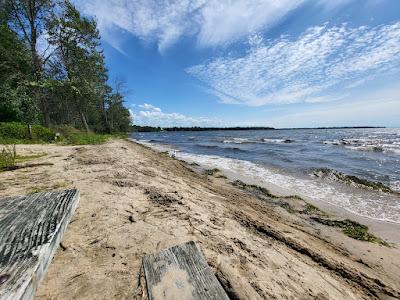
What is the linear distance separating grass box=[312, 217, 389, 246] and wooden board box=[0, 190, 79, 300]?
490cm

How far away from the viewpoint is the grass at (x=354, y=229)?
423cm

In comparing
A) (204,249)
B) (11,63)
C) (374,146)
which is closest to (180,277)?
(204,249)

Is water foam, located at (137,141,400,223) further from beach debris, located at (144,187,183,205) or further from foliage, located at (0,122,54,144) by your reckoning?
foliage, located at (0,122,54,144)

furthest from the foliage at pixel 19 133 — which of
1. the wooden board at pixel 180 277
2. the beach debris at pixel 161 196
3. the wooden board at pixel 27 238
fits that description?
the wooden board at pixel 180 277

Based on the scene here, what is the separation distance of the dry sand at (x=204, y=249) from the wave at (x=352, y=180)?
4425 mm

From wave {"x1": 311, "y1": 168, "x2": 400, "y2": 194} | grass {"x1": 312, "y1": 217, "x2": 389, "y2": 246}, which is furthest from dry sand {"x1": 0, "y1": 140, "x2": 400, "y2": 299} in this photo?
wave {"x1": 311, "y1": 168, "x2": 400, "y2": 194}

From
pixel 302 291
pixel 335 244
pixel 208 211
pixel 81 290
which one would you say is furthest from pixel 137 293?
pixel 335 244

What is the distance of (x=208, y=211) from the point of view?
4016 millimetres

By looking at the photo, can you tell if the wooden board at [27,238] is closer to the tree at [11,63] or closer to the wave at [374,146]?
the tree at [11,63]

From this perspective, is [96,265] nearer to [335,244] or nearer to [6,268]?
[6,268]

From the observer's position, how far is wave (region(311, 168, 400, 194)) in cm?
764

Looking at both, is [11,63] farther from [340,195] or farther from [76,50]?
[340,195]

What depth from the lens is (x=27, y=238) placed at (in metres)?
1.59

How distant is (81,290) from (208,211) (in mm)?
2450
